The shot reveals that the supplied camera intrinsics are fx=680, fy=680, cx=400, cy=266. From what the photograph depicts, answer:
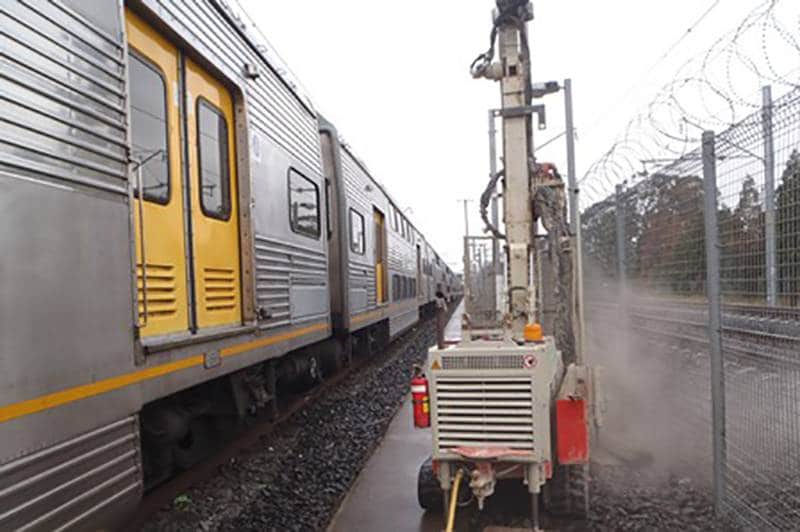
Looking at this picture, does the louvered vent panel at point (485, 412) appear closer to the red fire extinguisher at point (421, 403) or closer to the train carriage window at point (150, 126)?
the red fire extinguisher at point (421, 403)

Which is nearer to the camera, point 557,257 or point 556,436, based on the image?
point 556,436

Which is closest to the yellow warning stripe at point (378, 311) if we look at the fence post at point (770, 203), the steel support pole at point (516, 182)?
the steel support pole at point (516, 182)

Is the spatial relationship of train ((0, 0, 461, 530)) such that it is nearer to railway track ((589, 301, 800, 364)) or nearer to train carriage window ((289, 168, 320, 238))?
train carriage window ((289, 168, 320, 238))

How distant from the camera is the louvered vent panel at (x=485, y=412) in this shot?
3.92m

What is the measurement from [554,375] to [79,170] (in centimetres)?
296

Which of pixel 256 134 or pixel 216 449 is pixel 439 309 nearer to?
pixel 256 134

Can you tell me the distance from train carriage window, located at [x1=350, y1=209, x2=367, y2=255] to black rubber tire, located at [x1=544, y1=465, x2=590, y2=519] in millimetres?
6112

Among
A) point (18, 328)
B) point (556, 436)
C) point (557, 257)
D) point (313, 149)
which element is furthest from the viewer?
point (313, 149)

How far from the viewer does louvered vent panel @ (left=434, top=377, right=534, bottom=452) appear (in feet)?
12.9

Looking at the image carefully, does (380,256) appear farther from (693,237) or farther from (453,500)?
(453,500)

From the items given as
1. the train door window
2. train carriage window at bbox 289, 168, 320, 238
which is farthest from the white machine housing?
the train door window

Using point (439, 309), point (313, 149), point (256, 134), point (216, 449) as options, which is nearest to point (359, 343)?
point (313, 149)

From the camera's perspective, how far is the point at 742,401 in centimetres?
427

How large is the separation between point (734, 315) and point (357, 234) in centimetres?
709
